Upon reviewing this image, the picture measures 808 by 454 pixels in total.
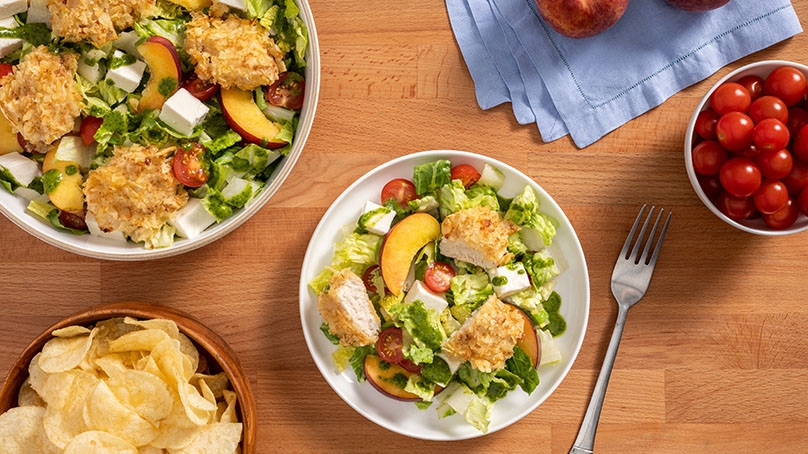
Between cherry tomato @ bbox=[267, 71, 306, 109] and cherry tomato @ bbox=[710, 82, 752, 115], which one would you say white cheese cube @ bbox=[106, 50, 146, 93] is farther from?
cherry tomato @ bbox=[710, 82, 752, 115]

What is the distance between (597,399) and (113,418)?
58.6 inches

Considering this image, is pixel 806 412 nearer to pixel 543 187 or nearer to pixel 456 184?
pixel 543 187

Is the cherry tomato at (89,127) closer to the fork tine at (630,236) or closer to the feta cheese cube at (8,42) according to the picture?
the feta cheese cube at (8,42)

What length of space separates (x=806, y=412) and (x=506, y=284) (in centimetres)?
118

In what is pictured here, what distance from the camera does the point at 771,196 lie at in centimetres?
207

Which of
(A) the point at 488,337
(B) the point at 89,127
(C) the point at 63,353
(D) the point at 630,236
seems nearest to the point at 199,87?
(B) the point at 89,127

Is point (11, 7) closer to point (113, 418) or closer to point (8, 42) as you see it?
point (8, 42)

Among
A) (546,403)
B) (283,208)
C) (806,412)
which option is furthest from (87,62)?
(806,412)

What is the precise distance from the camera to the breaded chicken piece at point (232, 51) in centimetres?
198

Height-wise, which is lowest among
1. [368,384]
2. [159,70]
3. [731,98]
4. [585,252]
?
[368,384]

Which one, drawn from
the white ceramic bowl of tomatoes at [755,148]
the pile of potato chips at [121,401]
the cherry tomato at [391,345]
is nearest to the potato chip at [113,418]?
the pile of potato chips at [121,401]

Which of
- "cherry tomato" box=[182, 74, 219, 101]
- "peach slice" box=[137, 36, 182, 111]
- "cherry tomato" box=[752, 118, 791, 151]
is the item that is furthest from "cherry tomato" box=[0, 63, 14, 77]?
"cherry tomato" box=[752, 118, 791, 151]

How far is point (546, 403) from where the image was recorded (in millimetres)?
2402

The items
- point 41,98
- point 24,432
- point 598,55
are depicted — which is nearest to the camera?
point 41,98
